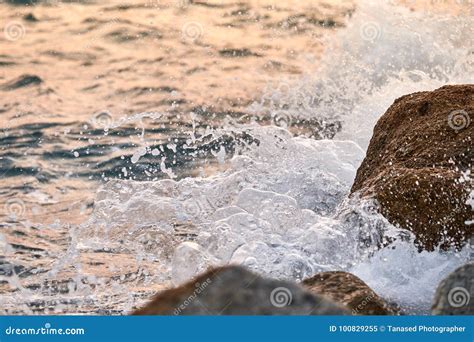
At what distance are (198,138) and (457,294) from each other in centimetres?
817

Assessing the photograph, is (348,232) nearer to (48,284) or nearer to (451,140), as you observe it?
(451,140)

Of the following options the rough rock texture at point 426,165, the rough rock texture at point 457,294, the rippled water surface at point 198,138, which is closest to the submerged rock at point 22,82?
the rippled water surface at point 198,138

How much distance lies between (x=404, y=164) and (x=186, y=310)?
3.44m

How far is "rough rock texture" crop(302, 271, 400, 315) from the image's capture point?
4914 millimetres

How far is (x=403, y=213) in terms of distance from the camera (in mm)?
6453

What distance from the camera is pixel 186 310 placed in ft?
12.4

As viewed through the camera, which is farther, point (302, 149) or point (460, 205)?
point (302, 149)

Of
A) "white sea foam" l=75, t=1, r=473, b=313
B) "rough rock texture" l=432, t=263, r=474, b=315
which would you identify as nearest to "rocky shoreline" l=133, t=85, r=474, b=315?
"rough rock texture" l=432, t=263, r=474, b=315

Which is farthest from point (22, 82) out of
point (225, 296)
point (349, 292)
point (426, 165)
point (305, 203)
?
point (225, 296)

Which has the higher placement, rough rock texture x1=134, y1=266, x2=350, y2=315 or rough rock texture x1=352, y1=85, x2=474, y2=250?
rough rock texture x1=134, y1=266, x2=350, y2=315

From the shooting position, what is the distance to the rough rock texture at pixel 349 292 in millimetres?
4914

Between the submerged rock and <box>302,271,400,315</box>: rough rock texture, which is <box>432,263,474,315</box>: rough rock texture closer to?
<box>302,271,400,315</box>: rough rock texture

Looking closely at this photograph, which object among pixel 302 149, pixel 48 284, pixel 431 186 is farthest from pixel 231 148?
pixel 431 186

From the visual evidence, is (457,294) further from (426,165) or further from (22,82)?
(22,82)
